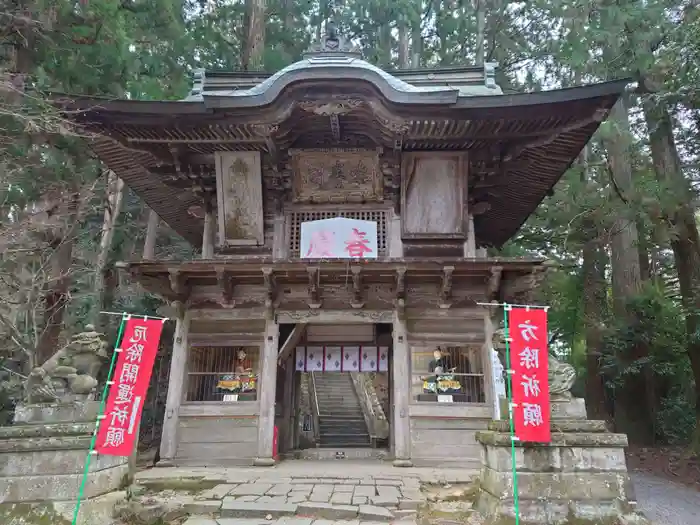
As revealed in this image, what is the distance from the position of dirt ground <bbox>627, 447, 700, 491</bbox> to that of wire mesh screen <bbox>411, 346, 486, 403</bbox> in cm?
474

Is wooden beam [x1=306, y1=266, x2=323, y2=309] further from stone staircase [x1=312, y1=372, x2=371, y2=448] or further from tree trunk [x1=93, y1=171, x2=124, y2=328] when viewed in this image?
stone staircase [x1=312, y1=372, x2=371, y2=448]

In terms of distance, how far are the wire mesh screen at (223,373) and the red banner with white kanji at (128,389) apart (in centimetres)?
292

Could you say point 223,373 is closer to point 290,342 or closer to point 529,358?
point 290,342

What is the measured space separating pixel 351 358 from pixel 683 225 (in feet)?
26.0

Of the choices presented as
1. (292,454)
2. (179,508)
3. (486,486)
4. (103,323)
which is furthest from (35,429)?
(103,323)

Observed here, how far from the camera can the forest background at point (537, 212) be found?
31.2ft

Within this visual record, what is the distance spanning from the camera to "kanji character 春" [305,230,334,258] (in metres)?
8.95

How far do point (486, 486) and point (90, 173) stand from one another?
10975mm

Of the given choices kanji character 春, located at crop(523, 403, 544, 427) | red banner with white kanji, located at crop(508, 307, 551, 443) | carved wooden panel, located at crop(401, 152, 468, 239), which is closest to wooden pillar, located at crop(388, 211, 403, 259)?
carved wooden panel, located at crop(401, 152, 468, 239)

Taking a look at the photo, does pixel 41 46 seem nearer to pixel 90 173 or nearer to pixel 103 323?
pixel 90 173

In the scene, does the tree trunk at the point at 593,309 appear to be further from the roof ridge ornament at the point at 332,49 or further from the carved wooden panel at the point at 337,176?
the roof ridge ornament at the point at 332,49

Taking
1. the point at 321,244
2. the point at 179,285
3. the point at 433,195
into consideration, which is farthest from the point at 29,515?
the point at 433,195

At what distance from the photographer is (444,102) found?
7.70 m

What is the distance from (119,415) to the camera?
5.56m
